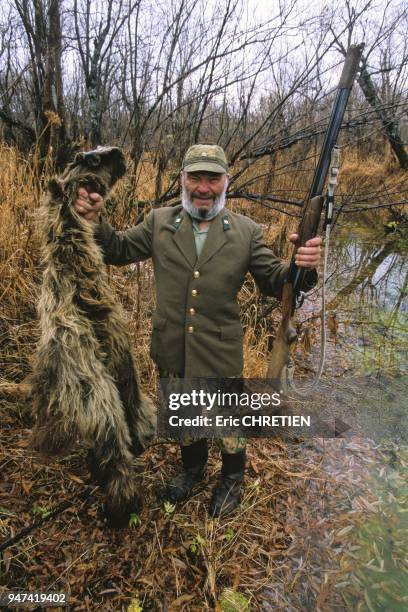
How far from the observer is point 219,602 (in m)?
1.62

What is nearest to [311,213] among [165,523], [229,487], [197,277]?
[197,277]

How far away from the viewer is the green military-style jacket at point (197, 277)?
1.77 metres

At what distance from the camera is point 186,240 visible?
179 cm

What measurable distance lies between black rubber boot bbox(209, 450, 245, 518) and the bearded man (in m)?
0.57

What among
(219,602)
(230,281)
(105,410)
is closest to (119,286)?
(230,281)

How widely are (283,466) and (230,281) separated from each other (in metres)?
1.45

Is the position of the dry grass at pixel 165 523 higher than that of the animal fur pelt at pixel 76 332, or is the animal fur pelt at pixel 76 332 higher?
the animal fur pelt at pixel 76 332

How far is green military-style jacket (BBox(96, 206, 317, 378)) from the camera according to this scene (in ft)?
5.81

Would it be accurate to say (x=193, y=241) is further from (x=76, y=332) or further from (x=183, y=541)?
(x=183, y=541)

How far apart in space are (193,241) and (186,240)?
1.4 inches

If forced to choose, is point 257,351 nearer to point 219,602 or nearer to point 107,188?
point 219,602

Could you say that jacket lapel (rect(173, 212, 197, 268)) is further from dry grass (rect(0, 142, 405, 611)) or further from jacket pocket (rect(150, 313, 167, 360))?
dry grass (rect(0, 142, 405, 611))

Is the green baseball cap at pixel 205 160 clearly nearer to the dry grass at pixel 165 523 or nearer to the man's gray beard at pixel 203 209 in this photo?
the man's gray beard at pixel 203 209

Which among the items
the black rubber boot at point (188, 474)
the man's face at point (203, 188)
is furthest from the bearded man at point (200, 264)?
the black rubber boot at point (188, 474)
